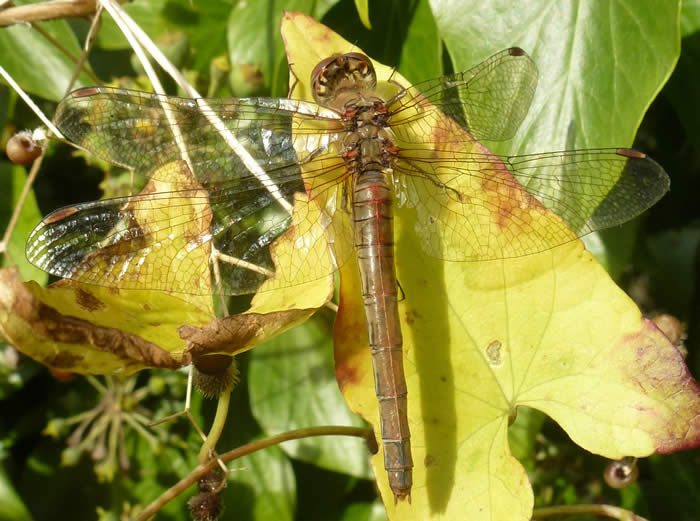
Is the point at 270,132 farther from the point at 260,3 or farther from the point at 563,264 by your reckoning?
the point at 563,264

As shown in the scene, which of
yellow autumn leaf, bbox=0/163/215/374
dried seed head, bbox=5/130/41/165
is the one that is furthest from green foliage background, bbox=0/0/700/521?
yellow autumn leaf, bbox=0/163/215/374

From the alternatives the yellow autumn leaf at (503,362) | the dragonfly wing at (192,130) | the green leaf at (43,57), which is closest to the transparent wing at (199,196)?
the dragonfly wing at (192,130)

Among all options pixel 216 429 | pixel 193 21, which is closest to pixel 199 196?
pixel 216 429

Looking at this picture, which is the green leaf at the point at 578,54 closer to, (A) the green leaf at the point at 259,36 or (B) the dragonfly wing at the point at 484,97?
(B) the dragonfly wing at the point at 484,97

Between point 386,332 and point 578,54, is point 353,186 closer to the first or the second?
point 386,332

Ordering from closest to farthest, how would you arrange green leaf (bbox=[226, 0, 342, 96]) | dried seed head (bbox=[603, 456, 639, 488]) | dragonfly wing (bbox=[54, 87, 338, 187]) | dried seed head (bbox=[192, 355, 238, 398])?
dried seed head (bbox=[192, 355, 238, 398]), dragonfly wing (bbox=[54, 87, 338, 187]), dried seed head (bbox=[603, 456, 639, 488]), green leaf (bbox=[226, 0, 342, 96])

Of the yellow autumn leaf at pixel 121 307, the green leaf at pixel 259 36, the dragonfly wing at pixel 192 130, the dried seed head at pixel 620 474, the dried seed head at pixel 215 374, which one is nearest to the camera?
the yellow autumn leaf at pixel 121 307

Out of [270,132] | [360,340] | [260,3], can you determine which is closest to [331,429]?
[360,340]

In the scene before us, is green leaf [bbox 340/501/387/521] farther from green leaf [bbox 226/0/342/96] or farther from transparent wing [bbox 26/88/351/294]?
green leaf [bbox 226/0/342/96]
